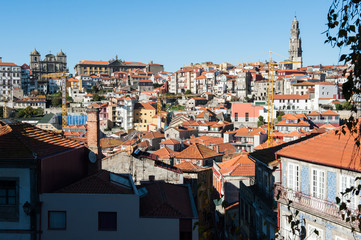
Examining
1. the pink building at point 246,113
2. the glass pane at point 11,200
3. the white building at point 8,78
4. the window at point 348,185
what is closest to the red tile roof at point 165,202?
the glass pane at point 11,200

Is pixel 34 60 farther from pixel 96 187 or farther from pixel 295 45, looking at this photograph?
pixel 96 187

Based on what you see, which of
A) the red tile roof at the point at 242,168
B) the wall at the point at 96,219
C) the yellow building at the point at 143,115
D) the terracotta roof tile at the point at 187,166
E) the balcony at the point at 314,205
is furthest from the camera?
the yellow building at the point at 143,115

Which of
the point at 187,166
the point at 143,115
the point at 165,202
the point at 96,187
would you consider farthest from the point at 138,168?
the point at 143,115

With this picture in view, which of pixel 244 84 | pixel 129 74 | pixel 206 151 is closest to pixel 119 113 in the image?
pixel 244 84

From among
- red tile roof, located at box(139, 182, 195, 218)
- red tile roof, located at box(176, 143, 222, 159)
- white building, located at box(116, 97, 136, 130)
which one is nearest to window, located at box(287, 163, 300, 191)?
red tile roof, located at box(139, 182, 195, 218)

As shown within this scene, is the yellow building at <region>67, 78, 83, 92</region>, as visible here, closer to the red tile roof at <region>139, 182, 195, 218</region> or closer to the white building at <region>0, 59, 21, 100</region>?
the white building at <region>0, 59, 21, 100</region>

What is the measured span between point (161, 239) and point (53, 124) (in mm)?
90709

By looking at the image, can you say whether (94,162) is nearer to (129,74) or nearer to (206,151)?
(206,151)

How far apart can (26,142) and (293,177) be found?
8684 mm

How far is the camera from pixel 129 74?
15262cm

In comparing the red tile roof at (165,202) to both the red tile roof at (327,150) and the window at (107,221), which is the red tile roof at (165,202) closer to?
the window at (107,221)

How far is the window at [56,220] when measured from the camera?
11.7 metres

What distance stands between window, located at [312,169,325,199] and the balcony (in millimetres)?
155

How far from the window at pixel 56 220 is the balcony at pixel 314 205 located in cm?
631
